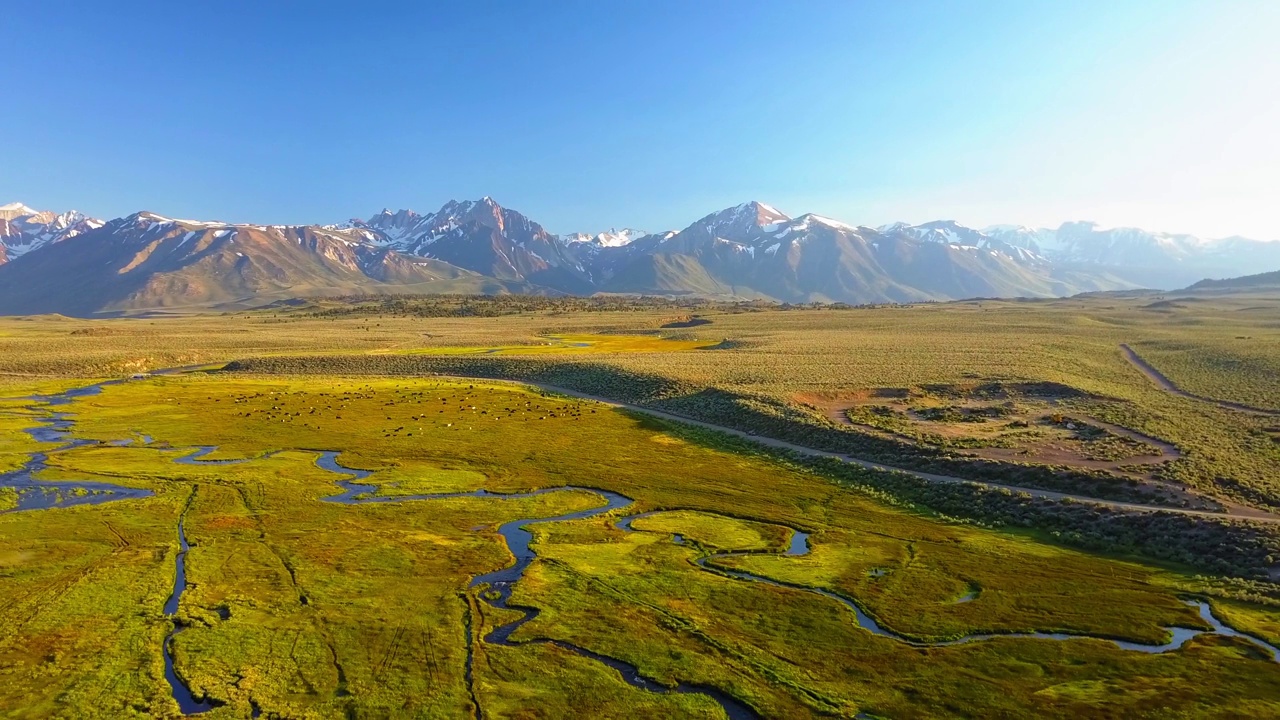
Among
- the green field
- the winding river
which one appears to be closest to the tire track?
the green field

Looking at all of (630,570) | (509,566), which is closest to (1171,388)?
(630,570)

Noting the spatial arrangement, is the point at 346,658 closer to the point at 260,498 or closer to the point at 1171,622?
the point at 260,498

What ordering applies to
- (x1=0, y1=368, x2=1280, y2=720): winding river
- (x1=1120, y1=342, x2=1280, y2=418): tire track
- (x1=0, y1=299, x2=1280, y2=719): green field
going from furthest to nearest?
(x1=1120, y1=342, x2=1280, y2=418): tire track → (x1=0, y1=368, x2=1280, y2=720): winding river → (x1=0, y1=299, x2=1280, y2=719): green field

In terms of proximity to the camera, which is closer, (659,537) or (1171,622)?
(1171,622)

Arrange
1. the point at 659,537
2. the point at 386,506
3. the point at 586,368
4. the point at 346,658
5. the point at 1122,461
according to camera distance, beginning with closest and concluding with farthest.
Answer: the point at 346,658, the point at 659,537, the point at 386,506, the point at 1122,461, the point at 586,368

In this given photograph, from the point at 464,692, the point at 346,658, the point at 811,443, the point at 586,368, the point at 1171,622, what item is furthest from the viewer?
the point at 586,368

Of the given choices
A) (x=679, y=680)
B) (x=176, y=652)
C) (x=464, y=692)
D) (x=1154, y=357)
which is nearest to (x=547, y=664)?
(x=464, y=692)

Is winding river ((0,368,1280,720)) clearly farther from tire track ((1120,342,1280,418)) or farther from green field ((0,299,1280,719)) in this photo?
tire track ((1120,342,1280,418))

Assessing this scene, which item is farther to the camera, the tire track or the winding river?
the tire track
